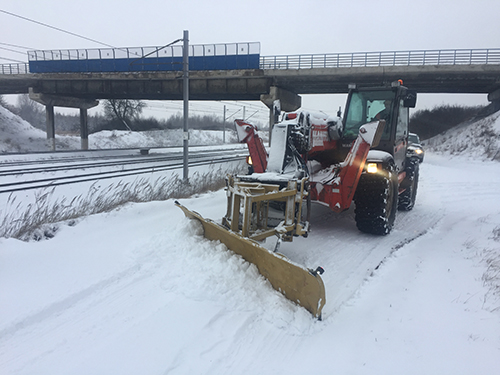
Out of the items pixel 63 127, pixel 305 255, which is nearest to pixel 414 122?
pixel 305 255

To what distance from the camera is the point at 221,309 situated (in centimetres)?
349

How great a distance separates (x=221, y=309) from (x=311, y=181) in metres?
3.10

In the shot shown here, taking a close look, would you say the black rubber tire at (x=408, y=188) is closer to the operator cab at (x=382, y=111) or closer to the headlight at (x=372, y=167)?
the operator cab at (x=382, y=111)

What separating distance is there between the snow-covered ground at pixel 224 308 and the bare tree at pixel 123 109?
1964 inches

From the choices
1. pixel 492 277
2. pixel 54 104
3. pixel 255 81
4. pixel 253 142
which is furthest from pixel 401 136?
pixel 54 104

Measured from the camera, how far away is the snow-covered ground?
9.20 feet

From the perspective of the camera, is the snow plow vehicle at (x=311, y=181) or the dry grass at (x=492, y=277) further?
the snow plow vehicle at (x=311, y=181)

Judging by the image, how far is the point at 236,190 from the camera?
15.2ft

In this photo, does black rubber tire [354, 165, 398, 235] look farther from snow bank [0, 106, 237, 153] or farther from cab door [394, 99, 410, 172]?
snow bank [0, 106, 237, 153]

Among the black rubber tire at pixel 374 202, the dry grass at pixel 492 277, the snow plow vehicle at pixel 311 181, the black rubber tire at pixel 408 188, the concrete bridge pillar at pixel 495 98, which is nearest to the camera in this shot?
the dry grass at pixel 492 277

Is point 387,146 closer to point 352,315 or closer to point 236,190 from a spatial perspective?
point 236,190

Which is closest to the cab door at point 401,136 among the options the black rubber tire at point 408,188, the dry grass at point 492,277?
the black rubber tire at point 408,188

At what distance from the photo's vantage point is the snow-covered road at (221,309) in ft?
9.19

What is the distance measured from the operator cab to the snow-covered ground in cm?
234
